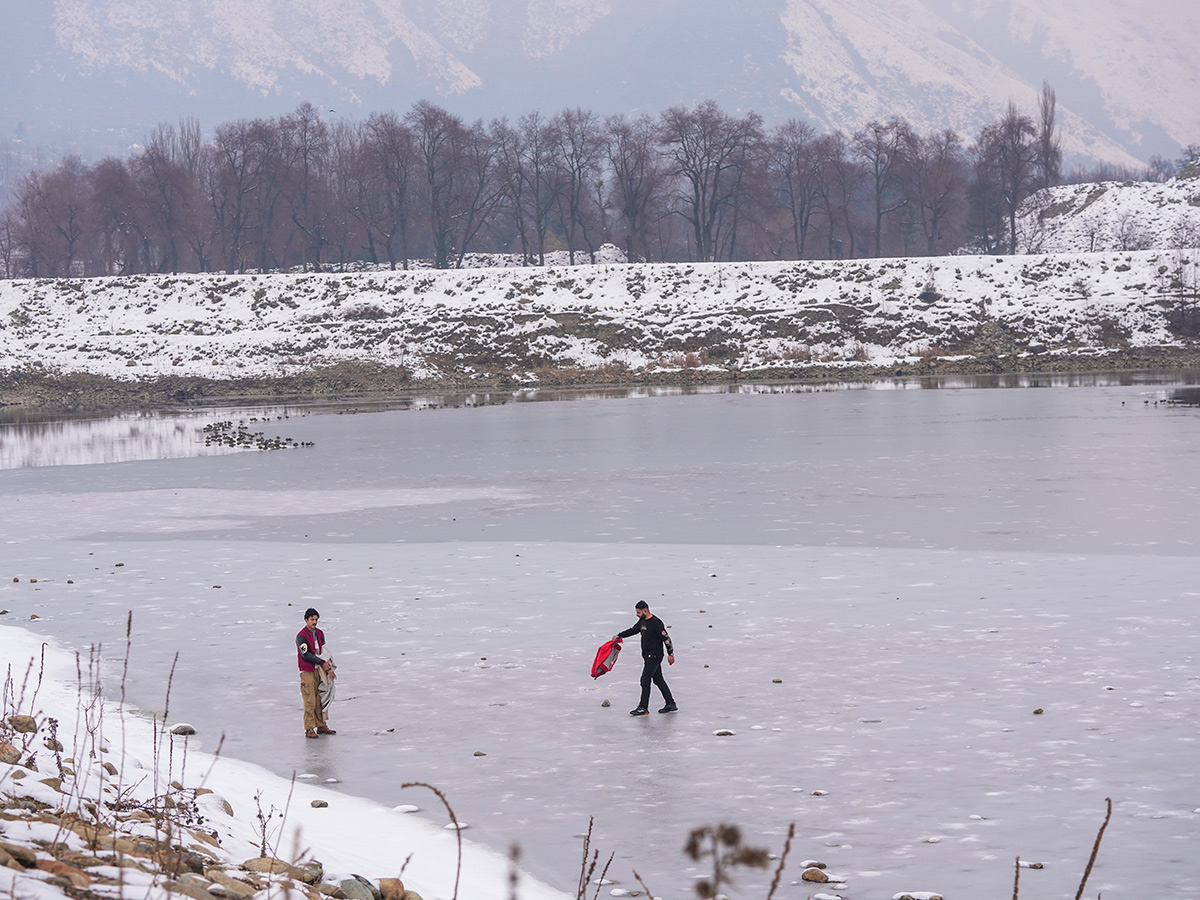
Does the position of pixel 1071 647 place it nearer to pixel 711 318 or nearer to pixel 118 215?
pixel 711 318

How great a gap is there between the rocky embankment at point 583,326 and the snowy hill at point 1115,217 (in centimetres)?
3385

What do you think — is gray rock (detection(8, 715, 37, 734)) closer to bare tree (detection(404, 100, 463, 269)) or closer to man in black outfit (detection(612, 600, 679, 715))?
man in black outfit (detection(612, 600, 679, 715))

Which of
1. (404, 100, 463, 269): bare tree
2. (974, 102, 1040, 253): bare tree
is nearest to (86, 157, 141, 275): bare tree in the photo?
(404, 100, 463, 269): bare tree

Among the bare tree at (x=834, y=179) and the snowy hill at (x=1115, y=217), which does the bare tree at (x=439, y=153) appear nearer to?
the bare tree at (x=834, y=179)

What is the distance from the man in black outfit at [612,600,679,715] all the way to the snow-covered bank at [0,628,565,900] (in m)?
2.53

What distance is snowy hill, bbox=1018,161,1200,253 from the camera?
376 ft

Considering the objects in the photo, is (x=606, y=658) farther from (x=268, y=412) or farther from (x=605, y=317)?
(x=605, y=317)

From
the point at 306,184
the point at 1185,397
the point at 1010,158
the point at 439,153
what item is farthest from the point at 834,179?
the point at 1185,397

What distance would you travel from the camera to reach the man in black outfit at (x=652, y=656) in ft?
36.2

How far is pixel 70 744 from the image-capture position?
9914 mm

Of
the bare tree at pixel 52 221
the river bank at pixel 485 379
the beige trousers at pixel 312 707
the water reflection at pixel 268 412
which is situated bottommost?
the beige trousers at pixel 312 707

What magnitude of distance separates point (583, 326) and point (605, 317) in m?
2.10

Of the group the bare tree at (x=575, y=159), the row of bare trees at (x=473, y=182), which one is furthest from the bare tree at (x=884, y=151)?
the bare tree at (x=575, y=159)

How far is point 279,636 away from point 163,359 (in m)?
64.9
